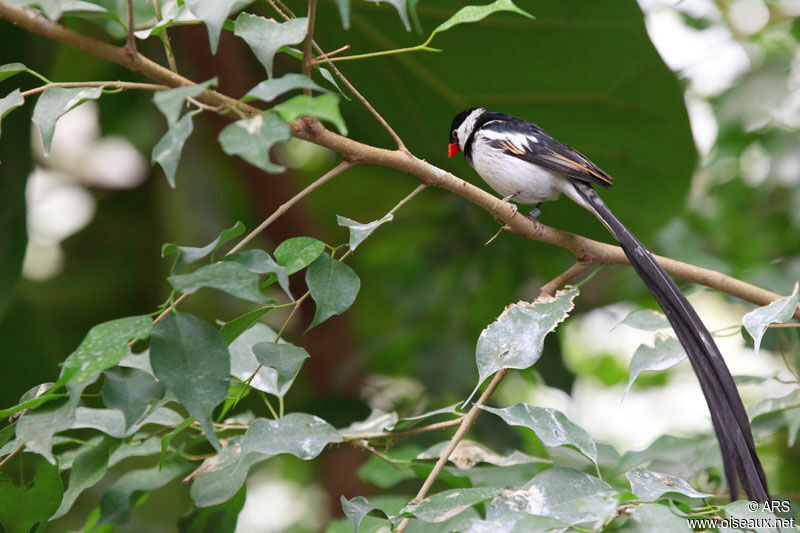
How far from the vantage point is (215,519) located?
55.5 inches

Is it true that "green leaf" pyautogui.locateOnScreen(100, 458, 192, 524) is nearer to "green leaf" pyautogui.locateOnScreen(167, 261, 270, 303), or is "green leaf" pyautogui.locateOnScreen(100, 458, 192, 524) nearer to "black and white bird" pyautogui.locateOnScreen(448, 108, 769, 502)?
"green leaf" pyautogui.locateOnScreen(167, 261, 270, 303)

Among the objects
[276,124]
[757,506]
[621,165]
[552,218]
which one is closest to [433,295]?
[552,218]

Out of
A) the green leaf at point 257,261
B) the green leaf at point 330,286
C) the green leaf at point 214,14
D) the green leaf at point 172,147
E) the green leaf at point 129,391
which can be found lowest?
the green leaf at point 129,391

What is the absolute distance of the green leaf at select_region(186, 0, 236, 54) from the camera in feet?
2.89

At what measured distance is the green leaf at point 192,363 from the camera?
949 mm

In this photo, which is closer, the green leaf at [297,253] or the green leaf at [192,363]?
the green leaf at [192,363]

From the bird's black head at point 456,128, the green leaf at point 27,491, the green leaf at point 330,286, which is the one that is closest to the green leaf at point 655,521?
the green leaf at point 330,286

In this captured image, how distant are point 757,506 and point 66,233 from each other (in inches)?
107

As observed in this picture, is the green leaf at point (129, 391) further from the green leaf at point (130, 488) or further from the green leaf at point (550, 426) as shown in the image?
the green leaf at point (550, 426)

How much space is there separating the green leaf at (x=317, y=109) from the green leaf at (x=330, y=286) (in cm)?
31

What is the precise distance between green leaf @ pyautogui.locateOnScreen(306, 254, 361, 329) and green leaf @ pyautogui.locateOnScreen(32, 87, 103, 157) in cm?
38

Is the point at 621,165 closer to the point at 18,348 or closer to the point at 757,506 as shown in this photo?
the point at 757,506

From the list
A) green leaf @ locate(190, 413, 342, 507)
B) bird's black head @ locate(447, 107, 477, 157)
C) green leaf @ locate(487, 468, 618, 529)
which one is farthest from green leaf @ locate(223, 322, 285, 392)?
bird's black head @ locate(447, 107, 477, 157)

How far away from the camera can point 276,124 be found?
839mm
